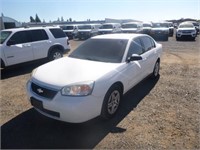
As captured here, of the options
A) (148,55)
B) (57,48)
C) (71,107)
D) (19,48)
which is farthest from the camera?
(57,48)

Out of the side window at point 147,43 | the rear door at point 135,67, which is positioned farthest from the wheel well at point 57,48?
the rear door at point 135,67

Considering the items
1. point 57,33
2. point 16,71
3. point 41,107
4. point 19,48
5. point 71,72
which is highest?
point 57,33

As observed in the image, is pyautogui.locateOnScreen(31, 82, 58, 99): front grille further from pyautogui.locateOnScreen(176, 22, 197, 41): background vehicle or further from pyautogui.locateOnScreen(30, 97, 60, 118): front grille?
pyautogui.locateOnScreen(176, 22, 197, 41): background vehicle

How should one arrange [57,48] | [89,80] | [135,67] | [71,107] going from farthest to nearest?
[57,48] → [135,67] → [89,80] → [71,107]

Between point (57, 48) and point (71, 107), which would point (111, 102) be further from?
point (57, 48)

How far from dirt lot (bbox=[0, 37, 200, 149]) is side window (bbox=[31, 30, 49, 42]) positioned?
3378 millimetres

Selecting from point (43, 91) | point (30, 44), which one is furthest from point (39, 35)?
point (43, 91)

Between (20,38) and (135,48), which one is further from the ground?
(20,38)

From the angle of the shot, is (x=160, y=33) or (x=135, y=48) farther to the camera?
(x=160, y=33)

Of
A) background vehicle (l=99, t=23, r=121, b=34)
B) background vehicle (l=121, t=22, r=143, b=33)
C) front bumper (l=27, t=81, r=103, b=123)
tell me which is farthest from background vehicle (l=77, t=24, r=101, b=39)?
front bumper (l=27, t=81, r=103, b=123)

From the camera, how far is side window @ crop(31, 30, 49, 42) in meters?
8.09

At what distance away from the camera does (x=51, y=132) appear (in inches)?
136

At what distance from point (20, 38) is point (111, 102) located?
18.2ft

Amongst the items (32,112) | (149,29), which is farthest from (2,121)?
(149,29)
